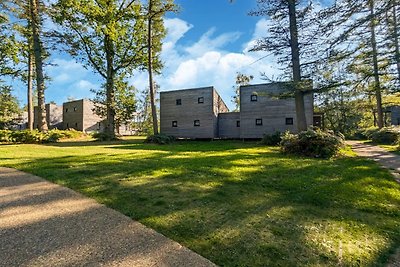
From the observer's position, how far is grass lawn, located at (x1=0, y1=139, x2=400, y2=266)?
3.05 m

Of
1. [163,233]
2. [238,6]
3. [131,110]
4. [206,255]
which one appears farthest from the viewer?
[131,110]

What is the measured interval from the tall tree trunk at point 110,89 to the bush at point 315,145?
14.8 metres

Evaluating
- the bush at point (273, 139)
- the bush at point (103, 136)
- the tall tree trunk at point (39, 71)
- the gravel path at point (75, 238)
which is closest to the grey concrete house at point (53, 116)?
the bush at point (103, 136)

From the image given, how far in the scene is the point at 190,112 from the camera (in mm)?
22562

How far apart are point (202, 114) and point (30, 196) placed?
59.2 ft

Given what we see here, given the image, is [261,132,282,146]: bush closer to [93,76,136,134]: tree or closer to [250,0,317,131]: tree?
[250,0,317,131]: tree

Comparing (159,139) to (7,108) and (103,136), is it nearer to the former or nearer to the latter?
(103,136)

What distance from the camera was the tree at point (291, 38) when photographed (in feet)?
48.5

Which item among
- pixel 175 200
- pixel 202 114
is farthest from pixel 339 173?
pixel 202 114

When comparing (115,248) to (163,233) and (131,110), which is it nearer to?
(163,233)

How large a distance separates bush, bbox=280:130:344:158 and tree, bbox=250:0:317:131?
421 cm

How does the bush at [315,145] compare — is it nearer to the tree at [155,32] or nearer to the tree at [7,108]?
the tree at [155,32]

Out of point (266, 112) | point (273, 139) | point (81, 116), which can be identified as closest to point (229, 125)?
point (266, 112)

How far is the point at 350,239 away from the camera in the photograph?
3404 millimetres
